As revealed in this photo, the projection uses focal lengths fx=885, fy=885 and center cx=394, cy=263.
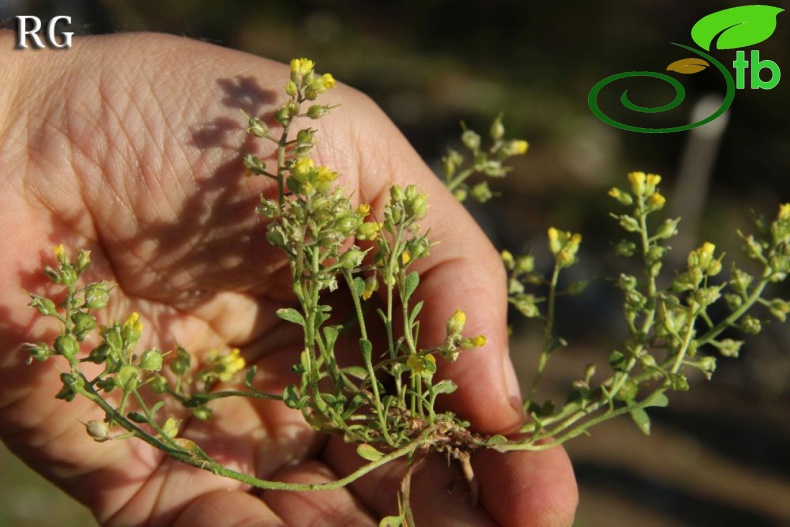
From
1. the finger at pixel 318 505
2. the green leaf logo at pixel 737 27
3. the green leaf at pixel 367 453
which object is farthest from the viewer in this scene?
the green leaf logo at pixel 737 27

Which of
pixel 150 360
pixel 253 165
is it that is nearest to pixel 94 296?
pixel 150 360

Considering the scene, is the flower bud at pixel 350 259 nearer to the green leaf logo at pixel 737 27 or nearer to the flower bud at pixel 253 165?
the flower bud at pixel 253 165

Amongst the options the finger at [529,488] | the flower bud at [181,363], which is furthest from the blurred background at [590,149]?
the finger at [529,488]

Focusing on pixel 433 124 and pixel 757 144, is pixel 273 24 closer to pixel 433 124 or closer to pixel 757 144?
pixel 433 124

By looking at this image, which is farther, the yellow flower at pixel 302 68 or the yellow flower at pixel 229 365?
the yellow flower at pixel 229 365

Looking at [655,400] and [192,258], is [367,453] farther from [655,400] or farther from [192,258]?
[192,258]

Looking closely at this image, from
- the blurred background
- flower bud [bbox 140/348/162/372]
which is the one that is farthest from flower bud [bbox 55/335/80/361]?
the blurred background

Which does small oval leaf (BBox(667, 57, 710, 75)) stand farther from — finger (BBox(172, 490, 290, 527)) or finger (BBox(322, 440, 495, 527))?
finger (BBox(172, 490, 290, 527))
